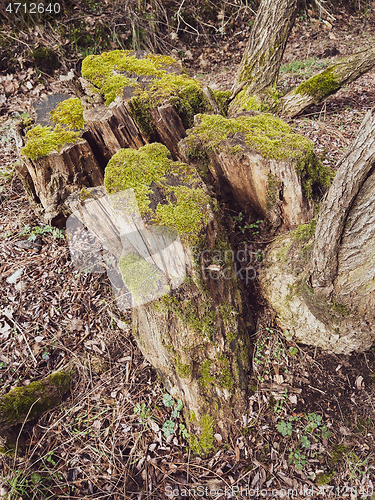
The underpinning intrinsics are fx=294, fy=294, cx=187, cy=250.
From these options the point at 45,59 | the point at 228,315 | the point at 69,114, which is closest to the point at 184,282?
the point at 228,315

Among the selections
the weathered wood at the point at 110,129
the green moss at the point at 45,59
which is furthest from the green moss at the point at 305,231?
the green moss at the point at 45,59

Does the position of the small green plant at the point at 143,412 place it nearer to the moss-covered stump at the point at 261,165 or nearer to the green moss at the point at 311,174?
the moss-covered stump at the point at 261,165

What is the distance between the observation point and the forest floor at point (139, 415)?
2.51 metres

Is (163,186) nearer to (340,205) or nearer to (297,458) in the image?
(340,205)

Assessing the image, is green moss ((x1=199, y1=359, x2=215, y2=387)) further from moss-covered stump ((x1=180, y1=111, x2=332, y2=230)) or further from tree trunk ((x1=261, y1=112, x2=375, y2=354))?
moss-covered stump ((x1=180, y1=111, x2=332, y2=230))

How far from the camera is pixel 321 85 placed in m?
5.27

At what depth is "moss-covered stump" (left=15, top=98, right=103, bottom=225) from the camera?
3174 mm

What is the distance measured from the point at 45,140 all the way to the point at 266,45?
404 cm

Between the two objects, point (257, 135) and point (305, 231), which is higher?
point (257, 135)

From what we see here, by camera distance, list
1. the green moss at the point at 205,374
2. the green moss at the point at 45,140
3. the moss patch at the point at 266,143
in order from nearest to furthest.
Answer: the green moss at the point at 205,374
the moss patch at the point at 266,143
the green moss at the point at 45,140

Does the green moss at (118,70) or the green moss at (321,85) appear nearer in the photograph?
the green moss at (118,70)

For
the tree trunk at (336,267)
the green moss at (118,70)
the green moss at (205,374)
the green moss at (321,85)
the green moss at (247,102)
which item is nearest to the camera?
the tree trunk at (336,267)

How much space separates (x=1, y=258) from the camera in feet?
12.5

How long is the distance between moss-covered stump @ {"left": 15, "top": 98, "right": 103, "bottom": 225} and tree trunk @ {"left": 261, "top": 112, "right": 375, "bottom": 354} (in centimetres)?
223
